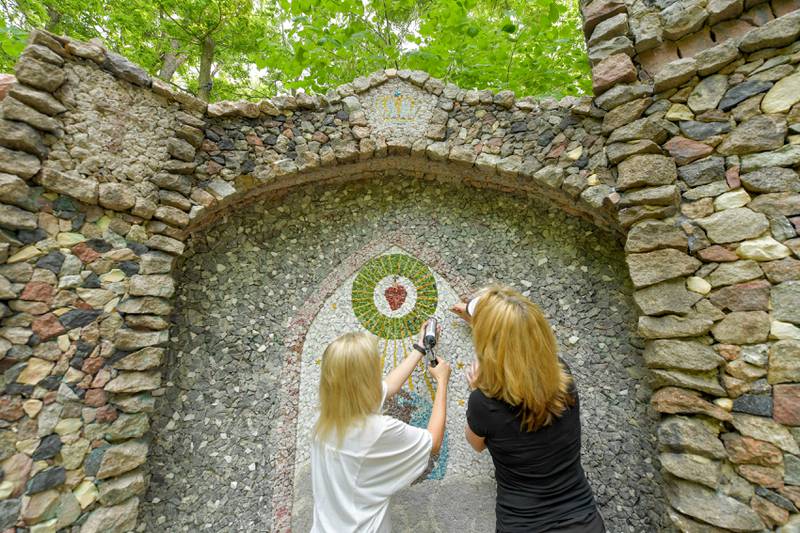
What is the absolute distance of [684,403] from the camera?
180 cm

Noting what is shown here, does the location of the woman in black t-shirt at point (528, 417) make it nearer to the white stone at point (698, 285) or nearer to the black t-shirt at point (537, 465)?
the black t-shirt at point (537, 465)

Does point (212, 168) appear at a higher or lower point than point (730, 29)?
lower

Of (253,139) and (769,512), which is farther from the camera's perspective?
(253,139)

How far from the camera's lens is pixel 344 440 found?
5.04ft

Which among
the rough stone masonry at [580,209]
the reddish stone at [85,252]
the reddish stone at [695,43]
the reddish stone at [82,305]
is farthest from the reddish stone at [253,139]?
the reddish stone at [695,43]

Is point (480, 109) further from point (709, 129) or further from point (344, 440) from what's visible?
point (344, 440)

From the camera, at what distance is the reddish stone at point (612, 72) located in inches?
85.8

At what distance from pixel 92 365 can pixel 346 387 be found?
1664 mm

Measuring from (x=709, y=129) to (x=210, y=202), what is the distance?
3166 millimetres

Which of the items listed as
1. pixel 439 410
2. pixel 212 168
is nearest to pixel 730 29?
pixel 439 410

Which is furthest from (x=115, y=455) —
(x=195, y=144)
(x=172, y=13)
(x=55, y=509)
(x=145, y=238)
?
(x=172, y=13)

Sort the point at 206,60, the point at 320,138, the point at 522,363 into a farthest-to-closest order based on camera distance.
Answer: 1. the point at 206,60
2. the point at 320,138
3. the point at 522,363

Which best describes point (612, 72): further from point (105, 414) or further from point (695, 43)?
point (105, 414)

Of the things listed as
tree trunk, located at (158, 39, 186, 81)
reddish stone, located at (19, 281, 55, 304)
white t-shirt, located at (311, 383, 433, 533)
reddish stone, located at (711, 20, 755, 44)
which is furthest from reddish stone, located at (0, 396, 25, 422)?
tree trunk, located at (158, 39, 186, 81)
